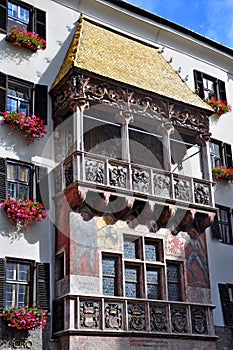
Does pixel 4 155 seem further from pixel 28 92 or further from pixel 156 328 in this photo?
pixel 156 328

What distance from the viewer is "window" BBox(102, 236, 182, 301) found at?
664 inches

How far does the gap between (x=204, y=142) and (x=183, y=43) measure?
17.5ft

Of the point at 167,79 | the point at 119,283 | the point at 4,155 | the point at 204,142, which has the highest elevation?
the point at 167,79

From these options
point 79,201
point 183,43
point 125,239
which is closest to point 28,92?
point 79,201

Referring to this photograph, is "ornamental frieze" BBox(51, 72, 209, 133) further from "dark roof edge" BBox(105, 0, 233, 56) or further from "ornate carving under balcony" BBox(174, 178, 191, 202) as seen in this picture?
"dark roof edge" BBox(105, 0, 233, 56)

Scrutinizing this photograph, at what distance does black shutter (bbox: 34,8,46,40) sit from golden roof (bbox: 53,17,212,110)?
3.30ft

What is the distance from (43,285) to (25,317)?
1.22 meters

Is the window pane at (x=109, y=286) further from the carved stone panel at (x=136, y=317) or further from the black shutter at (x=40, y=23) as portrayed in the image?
the black shutter at (x=40, y=23)

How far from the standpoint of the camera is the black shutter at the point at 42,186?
17.2 meters

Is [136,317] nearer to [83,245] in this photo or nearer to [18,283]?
[83,245]

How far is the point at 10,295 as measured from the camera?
15.8 meters

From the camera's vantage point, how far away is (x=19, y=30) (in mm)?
18625

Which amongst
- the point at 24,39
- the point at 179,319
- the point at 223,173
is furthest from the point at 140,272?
the point at 24,39

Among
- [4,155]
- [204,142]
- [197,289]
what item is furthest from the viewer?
[204,142]
